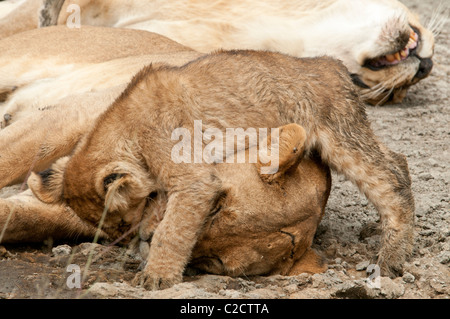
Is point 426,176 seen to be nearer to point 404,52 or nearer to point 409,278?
point 409,278

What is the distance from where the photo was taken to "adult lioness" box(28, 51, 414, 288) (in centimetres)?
384

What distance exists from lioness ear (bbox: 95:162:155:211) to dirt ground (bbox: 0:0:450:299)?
326 millimetres

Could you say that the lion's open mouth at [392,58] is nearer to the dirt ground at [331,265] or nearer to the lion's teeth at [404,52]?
the lion's teeth at [404,52]

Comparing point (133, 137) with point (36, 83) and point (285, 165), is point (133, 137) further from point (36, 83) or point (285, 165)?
point (36, 83)

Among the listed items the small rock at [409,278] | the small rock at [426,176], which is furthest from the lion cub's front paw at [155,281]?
the small rock at [426,176]

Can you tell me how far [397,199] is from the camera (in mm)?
4492

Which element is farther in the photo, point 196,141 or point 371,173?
point 371,173

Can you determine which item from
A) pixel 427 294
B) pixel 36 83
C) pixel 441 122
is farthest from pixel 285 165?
pixel 441 122

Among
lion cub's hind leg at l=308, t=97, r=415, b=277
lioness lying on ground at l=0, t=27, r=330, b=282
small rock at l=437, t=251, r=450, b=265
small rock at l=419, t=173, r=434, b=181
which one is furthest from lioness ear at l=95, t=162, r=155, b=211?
small rock at l=419, t=173, r=434, b=181

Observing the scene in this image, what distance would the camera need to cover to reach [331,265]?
431 cm

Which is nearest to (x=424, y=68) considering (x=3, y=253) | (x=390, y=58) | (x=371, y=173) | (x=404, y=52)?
(x=404, y=52)

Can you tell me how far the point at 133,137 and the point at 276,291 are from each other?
113 cm

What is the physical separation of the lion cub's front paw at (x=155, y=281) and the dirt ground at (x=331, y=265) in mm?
62

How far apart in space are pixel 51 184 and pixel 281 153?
51.5 inches
